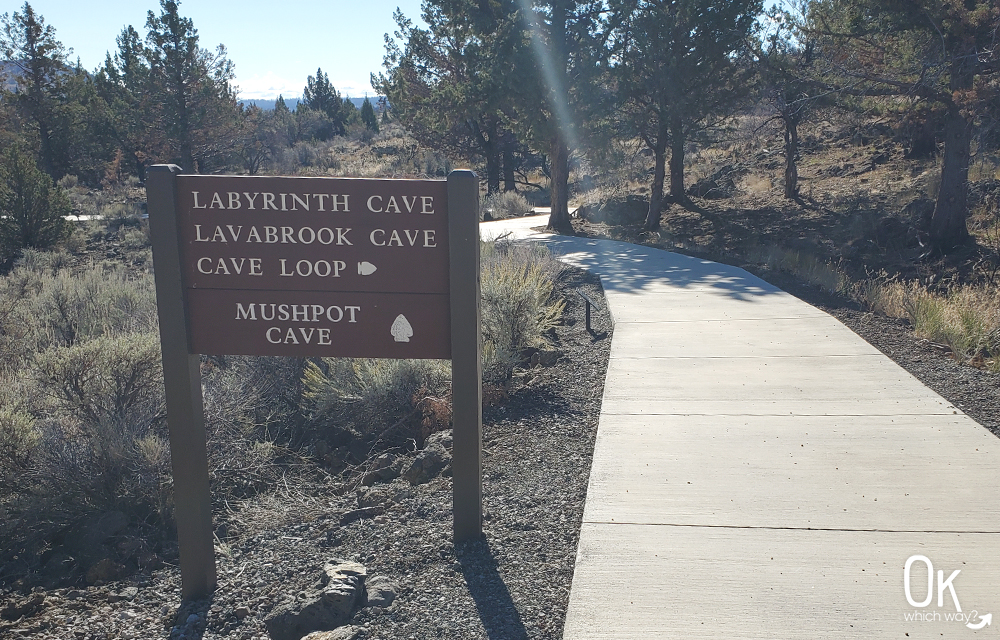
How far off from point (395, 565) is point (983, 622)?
8.28 ft

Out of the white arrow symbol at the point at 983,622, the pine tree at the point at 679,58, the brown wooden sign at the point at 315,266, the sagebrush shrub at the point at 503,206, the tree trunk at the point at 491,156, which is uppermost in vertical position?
the pine tree at the point at 679,58

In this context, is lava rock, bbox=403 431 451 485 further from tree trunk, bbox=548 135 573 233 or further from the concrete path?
tree trunk, bbox=548 135 573 233

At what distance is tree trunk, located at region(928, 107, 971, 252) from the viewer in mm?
15211

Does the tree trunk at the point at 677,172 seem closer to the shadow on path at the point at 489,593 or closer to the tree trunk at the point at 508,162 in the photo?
the tree trunk at the point at 508,162

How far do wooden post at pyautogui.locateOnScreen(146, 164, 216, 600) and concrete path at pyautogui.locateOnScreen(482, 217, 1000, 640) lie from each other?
5.87 feet

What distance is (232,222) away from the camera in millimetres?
3736

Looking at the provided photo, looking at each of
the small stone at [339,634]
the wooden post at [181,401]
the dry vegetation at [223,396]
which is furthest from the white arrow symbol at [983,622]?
the dry vegetation at [223,396]

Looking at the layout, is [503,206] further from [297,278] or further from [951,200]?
[297,278]

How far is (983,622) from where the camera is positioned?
3246 millimetres

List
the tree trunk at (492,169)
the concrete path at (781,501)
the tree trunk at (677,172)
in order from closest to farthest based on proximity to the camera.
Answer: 1. the concrete path at (781,501)
2. the tree trunk at (677,172)
3. the tree trunk at (492,169)

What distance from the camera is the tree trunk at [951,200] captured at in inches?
599

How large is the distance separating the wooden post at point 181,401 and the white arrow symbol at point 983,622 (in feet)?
10.9

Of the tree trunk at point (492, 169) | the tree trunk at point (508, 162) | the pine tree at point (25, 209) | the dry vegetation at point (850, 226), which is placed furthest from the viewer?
the tree trunk at point (508, 162)

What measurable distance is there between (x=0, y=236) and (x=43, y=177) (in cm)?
197
